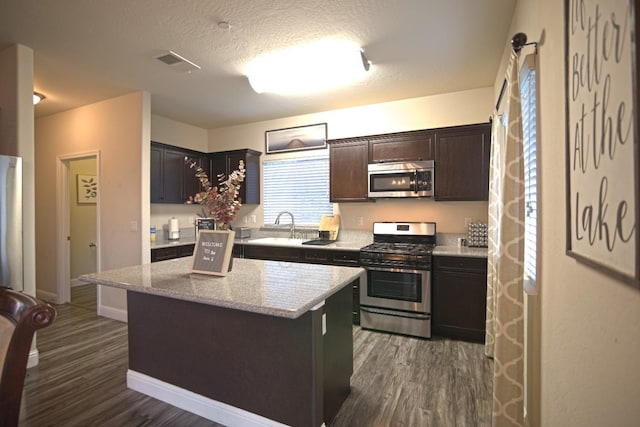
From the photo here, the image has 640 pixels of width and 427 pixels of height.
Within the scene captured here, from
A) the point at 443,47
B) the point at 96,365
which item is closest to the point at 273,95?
the point at 443,47

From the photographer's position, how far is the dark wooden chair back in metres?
0.91

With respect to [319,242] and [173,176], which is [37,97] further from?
[319,242]

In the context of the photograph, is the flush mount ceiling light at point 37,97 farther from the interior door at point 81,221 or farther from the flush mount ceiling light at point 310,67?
the flush mount ceiling light at point 310,67

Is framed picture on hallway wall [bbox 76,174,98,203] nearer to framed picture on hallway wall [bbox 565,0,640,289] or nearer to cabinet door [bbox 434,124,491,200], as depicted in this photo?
cabinet door [bbox 434,124,491,200]

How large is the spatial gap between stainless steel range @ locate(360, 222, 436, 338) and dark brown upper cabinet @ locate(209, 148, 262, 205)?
2.16 metres

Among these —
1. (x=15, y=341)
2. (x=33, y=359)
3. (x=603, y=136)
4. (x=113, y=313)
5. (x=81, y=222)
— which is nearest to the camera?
(x=603, y=136)

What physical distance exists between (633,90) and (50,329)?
4.85 meters

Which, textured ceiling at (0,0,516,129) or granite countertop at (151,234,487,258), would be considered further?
granite countertop at (151,234,487,258)

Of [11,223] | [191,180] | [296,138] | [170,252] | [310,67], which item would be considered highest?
[310,67]

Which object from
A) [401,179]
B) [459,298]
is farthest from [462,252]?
[401,179]

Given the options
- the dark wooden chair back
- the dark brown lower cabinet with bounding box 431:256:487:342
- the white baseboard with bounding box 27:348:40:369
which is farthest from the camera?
the dark brown lower cabinet with bounding box 431:256:487:342

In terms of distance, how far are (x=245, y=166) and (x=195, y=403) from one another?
3.31 meters

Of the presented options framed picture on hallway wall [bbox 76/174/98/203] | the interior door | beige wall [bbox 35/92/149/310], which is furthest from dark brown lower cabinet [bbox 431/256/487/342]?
framed picture on hallway wall [bbox 76/174/98/203]

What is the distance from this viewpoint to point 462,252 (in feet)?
10.4
